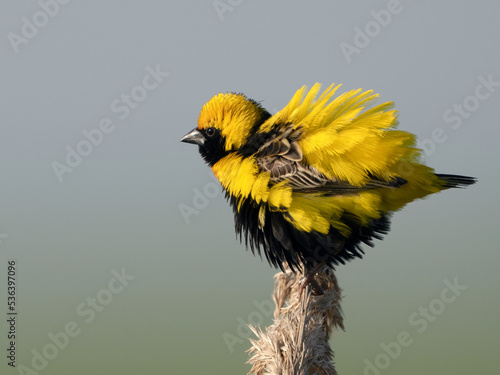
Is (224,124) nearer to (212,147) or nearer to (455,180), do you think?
(212,147)

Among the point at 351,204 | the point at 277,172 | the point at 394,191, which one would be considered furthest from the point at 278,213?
the point at 394,191

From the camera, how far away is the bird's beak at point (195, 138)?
4422mm

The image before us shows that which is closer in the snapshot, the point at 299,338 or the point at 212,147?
the point at 299,338

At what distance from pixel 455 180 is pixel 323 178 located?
3.62ft

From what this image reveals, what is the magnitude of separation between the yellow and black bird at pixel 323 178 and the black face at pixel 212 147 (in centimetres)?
19

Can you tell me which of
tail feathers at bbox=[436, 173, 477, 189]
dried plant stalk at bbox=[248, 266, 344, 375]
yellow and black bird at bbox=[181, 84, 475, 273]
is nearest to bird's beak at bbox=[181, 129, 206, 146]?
yellow and black bird at bbox=[181, 84, 475, 273]

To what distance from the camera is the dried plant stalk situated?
3377 mm

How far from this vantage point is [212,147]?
436 cm

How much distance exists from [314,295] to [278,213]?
0.67 meters

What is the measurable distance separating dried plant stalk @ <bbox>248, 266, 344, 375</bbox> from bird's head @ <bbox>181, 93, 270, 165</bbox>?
1.30 meters

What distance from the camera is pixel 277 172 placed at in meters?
3.80

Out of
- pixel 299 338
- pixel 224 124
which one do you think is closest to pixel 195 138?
pixel 224 124

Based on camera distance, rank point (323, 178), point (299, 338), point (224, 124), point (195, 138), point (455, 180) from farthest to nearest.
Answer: point (195, 138) < point (224, 124) < point (455, 180) < point (323, 178) < point (299, 338)

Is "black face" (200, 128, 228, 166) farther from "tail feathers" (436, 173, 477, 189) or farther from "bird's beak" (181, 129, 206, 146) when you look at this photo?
"tail feathers" (436, 173, 477, 189)
